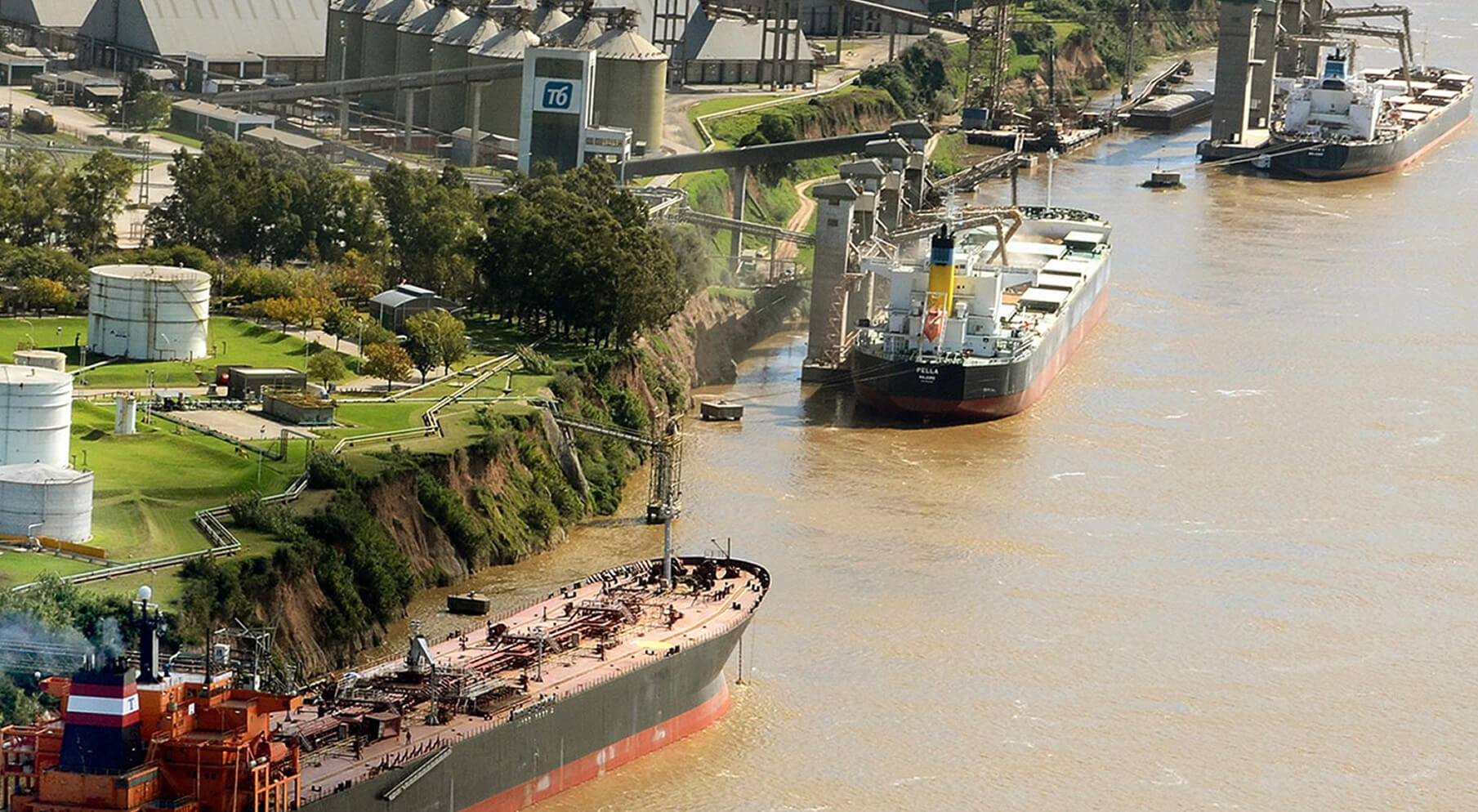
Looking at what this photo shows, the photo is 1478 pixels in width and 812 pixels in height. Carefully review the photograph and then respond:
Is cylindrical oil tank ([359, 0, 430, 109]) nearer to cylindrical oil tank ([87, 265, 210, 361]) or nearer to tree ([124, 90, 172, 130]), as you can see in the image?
tree ([124, 90, 172, 130])

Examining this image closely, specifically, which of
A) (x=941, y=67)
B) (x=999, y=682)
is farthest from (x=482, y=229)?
(x=941, y=67)

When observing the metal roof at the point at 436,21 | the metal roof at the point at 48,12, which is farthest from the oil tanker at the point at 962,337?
the metal roof at the point at 48,12

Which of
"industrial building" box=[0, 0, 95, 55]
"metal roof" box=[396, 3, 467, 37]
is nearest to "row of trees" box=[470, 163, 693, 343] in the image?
"metal roof" box=[396, 3, 467, 37]

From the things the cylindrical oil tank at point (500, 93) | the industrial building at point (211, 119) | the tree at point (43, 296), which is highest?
the cylindrical oil tank at point (500, 93)

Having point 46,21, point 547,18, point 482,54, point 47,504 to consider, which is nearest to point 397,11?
point 547,18

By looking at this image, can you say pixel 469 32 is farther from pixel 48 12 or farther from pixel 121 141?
pixel 48 12

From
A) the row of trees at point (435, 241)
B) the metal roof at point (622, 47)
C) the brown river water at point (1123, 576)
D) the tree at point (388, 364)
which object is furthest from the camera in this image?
the metal roof at point (622, 47)

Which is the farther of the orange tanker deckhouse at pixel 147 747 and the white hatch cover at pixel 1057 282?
the white hatch cover at pixel 1057 282

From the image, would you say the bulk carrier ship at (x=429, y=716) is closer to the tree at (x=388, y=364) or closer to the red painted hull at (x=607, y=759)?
the red painted hull at (x=607, y=759)
